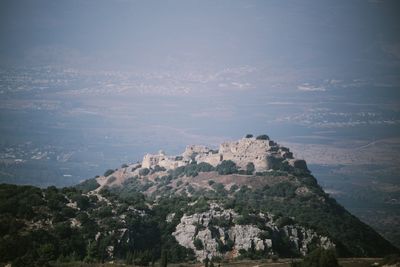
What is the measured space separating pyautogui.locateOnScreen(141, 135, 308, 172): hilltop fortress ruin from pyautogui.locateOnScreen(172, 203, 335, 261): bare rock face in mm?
45453

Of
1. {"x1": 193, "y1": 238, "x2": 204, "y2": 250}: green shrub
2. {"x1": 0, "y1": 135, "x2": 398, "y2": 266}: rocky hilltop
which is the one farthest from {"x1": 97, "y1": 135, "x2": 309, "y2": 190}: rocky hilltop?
{"x1": 193, "y1": 238, "x2": 204, "y2": 250}: green shrub

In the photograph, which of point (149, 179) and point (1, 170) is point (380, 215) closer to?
point (149, 179)

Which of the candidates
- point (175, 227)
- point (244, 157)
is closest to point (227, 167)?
point (244, 157)

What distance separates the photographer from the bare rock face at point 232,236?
263 ft

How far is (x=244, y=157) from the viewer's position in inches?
5472

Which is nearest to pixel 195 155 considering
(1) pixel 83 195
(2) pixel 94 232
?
(1) pixel 83 195

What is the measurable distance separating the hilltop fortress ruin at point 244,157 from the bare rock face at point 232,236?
45453mm

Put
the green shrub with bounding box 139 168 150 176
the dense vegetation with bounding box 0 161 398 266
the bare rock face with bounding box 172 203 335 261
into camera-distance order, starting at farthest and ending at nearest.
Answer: the green shrub with bounding box 139 168 150 176 → the bare rock face with bounding box 172 203 335 261 → the dense vegetation with bounding box 0 161 398 266

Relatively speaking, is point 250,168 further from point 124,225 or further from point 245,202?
point 124,225

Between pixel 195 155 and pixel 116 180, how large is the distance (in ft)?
74.0

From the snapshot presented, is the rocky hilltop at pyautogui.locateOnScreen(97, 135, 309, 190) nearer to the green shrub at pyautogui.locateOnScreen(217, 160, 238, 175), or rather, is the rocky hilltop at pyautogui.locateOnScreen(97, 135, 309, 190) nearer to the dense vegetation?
the green shrub at pyautogui.locateOnScreen(217, 160, 238, 175)

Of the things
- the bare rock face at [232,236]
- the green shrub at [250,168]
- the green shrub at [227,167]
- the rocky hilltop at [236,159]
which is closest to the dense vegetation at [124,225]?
the bare rock face at [232,236]

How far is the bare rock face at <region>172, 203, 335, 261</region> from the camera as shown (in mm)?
80125

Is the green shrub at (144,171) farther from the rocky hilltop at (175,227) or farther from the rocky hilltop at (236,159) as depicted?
the rocky hilltop at (175,227)
